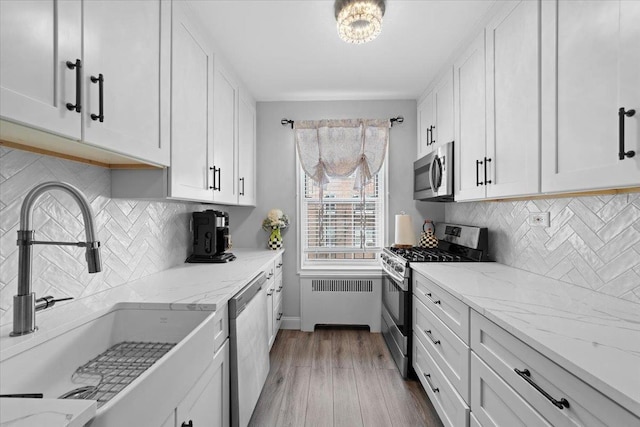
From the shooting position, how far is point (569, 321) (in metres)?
1.10

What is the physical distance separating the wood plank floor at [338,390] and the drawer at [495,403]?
723mm

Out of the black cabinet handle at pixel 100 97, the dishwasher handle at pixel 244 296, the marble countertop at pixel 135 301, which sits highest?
the black cabinet handle at pixel 100 97

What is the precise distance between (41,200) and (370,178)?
9.14 ft

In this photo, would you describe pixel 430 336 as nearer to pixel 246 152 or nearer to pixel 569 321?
pixel 569 321

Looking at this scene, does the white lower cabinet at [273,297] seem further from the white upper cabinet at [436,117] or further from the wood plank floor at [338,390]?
the white upper cabinet at [436,117]

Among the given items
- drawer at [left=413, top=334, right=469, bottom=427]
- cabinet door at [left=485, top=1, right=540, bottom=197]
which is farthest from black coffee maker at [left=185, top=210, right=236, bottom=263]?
cabinet door at [left=485, top=1, right=540, bottom=197]

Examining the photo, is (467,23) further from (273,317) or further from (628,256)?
(273,317)

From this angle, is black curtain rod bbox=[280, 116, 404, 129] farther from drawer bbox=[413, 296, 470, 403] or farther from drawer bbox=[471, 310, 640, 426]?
drawer bbox=[471, 310, 640, 426]

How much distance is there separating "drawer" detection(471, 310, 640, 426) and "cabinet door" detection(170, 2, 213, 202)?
1.62 meters

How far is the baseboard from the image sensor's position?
136 inches

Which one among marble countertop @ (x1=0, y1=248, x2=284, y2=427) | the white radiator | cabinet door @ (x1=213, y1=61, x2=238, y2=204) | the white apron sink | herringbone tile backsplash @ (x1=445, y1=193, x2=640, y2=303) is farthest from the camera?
the white radiator

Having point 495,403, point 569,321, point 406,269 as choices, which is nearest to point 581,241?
point 569,321

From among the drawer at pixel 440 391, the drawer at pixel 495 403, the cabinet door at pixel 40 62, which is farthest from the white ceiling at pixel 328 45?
the drawer at pixel 440 391

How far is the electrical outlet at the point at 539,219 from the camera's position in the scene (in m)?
1.82
